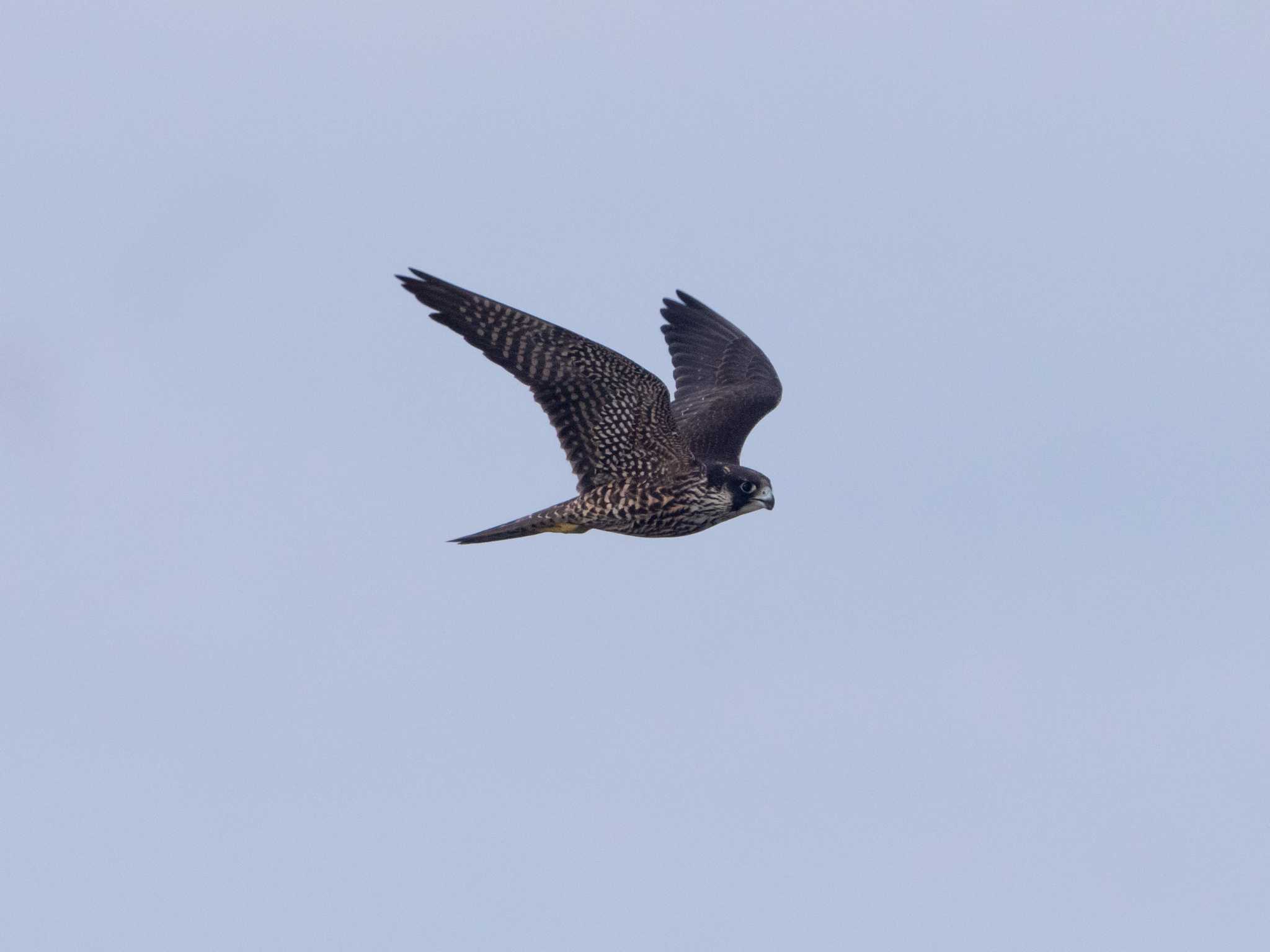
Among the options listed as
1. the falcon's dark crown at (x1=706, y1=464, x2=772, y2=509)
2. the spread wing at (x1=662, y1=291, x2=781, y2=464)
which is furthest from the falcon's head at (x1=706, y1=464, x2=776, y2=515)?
the spread wing at (x1=662, y1=291, x2=781, y2=464)

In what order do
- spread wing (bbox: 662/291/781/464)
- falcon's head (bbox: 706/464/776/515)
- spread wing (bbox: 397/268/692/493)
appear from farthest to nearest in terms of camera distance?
spread wing (bbox: 662/291/781/464), falcon's head (bbox: 706/464/776/515), spread wing (bbox: 397/268/692/493)

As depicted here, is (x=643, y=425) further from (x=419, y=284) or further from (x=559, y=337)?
(x=419, y=284)

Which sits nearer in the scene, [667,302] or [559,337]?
[559,337]

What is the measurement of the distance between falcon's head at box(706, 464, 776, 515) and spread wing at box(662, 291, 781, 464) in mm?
1480

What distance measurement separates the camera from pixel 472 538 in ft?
61.1

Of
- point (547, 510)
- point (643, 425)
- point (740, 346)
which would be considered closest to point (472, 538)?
point (547, 510)

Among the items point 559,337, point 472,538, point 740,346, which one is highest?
point 740,346

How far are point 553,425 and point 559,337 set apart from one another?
4.40ft

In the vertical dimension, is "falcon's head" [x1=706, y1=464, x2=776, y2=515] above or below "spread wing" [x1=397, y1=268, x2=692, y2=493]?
below

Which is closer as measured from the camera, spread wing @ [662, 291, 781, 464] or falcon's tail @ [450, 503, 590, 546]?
falcon's tail @ [450, 503, 590, 546]

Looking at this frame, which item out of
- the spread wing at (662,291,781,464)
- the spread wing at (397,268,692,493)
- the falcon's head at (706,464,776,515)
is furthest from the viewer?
the spread wing at (662,291,781,464)

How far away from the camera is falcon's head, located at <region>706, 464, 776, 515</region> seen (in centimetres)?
1862

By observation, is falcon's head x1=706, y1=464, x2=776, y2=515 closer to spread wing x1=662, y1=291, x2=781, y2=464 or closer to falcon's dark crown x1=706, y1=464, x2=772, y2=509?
falcon's dark crown x1=706, y1=464, x2=772, y2=509

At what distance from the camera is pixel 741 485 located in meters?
18.6
